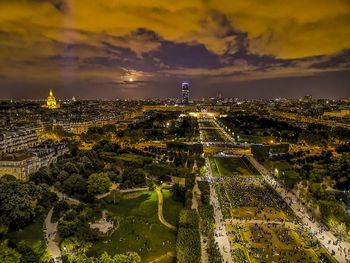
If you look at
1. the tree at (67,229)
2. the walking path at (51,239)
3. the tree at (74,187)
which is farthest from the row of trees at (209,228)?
the tree at (74,187)

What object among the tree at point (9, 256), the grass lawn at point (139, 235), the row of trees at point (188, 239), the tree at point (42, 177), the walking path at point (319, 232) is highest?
the tree at point (42, 177)

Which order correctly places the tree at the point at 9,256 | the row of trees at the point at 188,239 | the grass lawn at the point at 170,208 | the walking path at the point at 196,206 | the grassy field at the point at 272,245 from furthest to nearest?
the grass lawn at the point at 170,208 → the walking path at the point at 196,206 → the grassy field at the point at 272,245 → the row of trees at the point at 188,239 → the tree at the point at 9,256

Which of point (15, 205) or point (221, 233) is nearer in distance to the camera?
point (15, 205)

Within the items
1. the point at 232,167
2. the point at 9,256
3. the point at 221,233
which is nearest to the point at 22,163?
the point at 9,256

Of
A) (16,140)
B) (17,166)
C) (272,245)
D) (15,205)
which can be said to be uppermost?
(17,166)

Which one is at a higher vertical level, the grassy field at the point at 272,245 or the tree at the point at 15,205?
the tree at the point at 15,205

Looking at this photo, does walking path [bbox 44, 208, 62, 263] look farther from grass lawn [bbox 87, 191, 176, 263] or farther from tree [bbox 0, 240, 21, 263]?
tree [bbox 0, 240, 21, 263]

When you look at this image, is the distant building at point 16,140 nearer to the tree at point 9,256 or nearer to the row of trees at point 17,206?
the row of trees at point 17,206

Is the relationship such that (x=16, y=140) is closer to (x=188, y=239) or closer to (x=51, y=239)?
(x=51, y=239)
